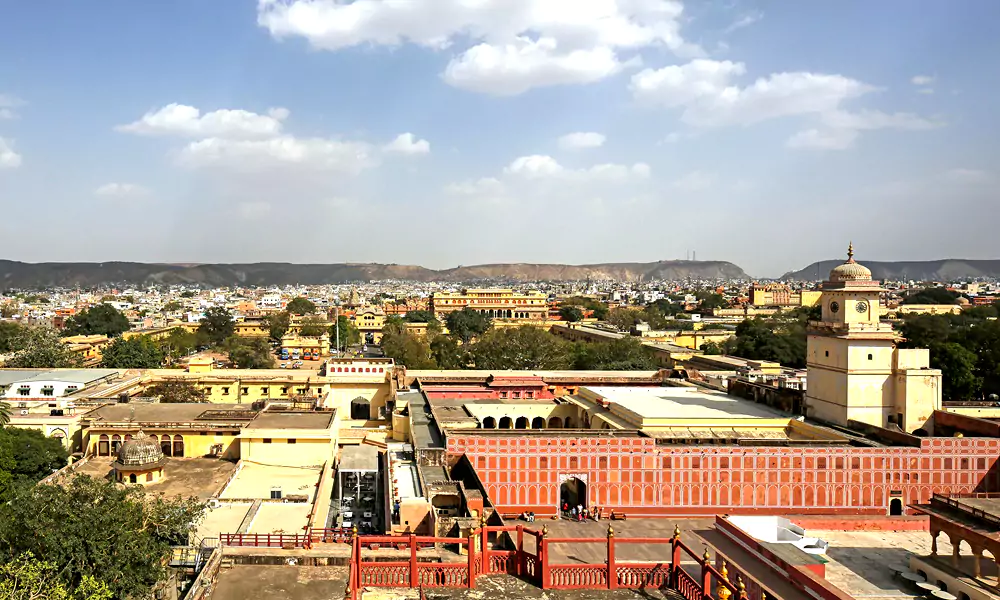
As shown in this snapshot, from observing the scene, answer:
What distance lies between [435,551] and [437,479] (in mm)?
13005

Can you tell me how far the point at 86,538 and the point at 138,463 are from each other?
36.2 feet

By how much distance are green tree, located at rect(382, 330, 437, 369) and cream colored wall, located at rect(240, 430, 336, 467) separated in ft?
86.8

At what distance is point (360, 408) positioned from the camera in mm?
42062

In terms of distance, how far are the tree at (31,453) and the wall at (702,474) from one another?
14294 mm

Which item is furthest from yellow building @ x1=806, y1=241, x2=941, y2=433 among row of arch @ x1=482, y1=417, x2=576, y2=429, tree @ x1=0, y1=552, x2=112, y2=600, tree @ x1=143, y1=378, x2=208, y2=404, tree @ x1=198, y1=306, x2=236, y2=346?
tree @ x1=198, y1=306, x2=236, y2=346

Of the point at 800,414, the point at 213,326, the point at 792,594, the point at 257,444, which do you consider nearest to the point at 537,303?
the point at 213,326

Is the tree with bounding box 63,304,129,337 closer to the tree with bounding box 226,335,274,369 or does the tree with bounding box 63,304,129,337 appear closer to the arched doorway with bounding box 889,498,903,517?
the tree with bounding box 226,335,274,369

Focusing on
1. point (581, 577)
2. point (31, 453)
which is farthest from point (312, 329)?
point (581, 577)

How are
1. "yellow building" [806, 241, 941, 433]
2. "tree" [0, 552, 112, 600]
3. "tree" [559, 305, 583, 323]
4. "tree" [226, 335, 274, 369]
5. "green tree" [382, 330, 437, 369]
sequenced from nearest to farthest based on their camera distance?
"tree" [0, 552, 112, 600], "yellow building" [806, 241, 941, 433], "green tree" [382, 330, 437, 369], "tree" [226, 335, 274, 369], "tree" [559, 305, 583, 323]

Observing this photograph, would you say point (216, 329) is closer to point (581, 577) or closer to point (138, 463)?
point (138, 463)

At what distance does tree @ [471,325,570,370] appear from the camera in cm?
5397

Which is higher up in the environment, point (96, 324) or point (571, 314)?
point (571, 314)

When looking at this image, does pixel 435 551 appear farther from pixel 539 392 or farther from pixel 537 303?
pixel 537 303

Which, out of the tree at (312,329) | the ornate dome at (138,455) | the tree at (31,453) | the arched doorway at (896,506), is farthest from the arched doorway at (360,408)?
the tree at (312,329)
